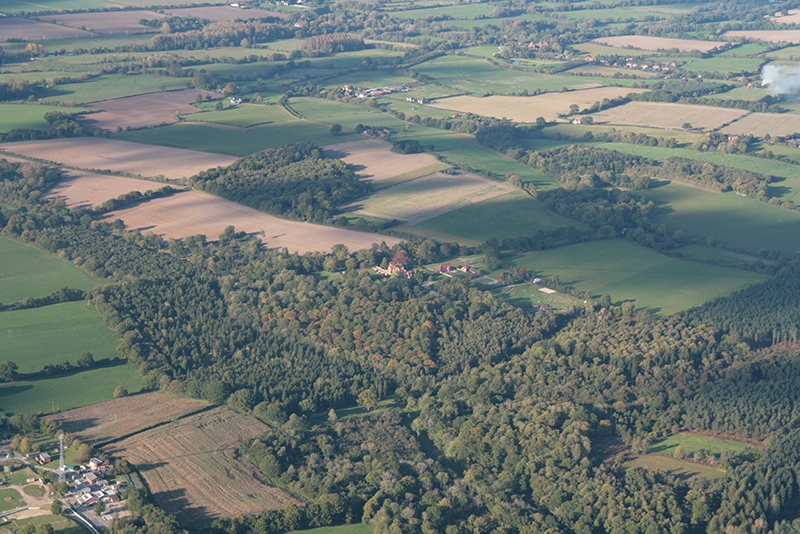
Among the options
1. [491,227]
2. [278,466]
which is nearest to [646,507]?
[278,466]

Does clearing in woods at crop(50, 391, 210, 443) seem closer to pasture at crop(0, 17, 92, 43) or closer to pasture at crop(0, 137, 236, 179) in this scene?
pasture at crop(0, 137, 236, 179)

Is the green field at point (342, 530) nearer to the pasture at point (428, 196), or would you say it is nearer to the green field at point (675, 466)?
the green field at point (675, 466)

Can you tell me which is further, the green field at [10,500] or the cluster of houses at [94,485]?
the cluster of houses at [94,485]

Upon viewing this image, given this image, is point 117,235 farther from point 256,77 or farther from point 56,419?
point 256,77

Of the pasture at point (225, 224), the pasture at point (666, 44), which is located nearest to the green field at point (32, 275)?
the pasture at point (225, 224)

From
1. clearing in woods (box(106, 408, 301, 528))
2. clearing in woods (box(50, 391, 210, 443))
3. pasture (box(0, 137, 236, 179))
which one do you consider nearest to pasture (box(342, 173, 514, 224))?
pasture (box(0, 137, 236, 179))

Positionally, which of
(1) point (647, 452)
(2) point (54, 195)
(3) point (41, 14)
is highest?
(3) point (41, 14)
